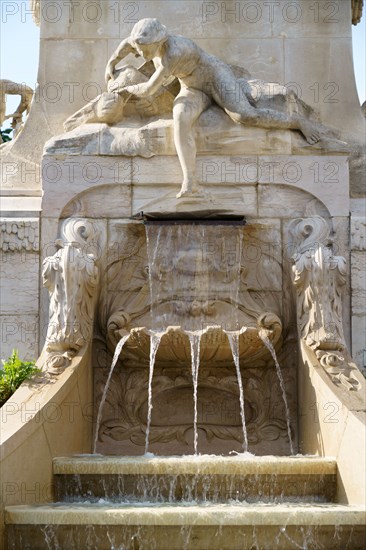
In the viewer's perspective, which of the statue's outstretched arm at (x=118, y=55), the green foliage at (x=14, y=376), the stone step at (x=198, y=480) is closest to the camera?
the stone step at (x=198, y=480)

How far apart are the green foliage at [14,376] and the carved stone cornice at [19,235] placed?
6.65 feet

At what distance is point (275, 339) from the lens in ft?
56.4

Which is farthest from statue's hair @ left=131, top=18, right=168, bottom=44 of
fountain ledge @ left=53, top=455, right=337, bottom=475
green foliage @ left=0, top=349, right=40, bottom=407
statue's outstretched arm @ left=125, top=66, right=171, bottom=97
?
fountain ledge @ left=53, top=455, right=337, bottom=475

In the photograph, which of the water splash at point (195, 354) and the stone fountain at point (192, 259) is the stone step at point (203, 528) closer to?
the stone fountain at point (192, 259)

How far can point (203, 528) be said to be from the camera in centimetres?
1300

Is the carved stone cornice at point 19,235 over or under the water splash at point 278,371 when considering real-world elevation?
over

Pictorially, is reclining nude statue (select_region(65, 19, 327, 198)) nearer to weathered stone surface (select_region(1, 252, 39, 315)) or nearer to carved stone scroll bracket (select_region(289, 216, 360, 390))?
carved stone scroll bracket (select_region(289, 216, 360, 390))

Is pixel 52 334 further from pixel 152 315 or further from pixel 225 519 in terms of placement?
pixel 225 519

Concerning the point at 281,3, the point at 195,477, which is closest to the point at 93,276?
the point at 195,477

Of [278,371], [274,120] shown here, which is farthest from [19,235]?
[278,371]

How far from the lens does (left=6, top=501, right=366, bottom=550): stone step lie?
13.0 metres

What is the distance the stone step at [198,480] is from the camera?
47.4ft

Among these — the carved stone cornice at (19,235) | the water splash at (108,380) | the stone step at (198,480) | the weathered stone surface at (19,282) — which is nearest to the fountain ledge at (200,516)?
the stone step at (198,480)

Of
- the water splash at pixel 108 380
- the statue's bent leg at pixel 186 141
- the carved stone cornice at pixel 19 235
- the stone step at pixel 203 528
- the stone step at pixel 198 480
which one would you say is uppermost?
the statue's bent leg at pixel 186 141
